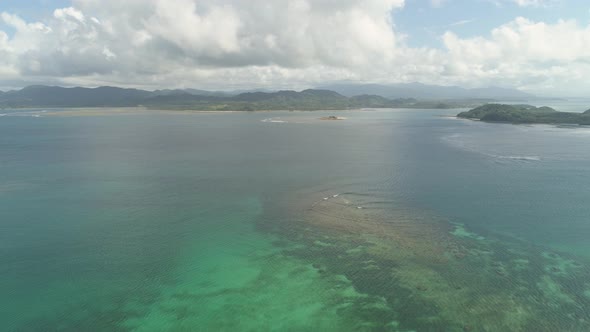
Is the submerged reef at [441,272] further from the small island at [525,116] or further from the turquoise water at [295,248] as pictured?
the small island at [525,116]

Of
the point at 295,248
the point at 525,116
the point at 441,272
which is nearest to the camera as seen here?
the point at 441,272

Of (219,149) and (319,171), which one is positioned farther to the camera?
(219,149)

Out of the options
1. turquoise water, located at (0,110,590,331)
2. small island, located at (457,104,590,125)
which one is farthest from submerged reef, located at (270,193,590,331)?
small island, located at (457,104,590,125)

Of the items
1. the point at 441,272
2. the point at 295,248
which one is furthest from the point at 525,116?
the point at 295,248

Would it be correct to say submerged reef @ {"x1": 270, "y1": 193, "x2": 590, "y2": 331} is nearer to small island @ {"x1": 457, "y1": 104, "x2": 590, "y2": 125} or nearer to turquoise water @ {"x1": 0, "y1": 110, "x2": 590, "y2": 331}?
turquoise water @ {"x1": 0, "y1": 110, "x2": 590, "y2": 331}

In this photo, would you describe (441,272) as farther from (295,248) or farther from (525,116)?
(525,116)

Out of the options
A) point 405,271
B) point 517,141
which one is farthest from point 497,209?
point 517,141

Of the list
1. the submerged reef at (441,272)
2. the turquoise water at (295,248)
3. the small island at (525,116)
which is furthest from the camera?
the small island at (525,116)

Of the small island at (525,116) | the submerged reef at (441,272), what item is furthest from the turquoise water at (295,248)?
the small island at (525,116)

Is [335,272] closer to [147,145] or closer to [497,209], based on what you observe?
[497,209]
